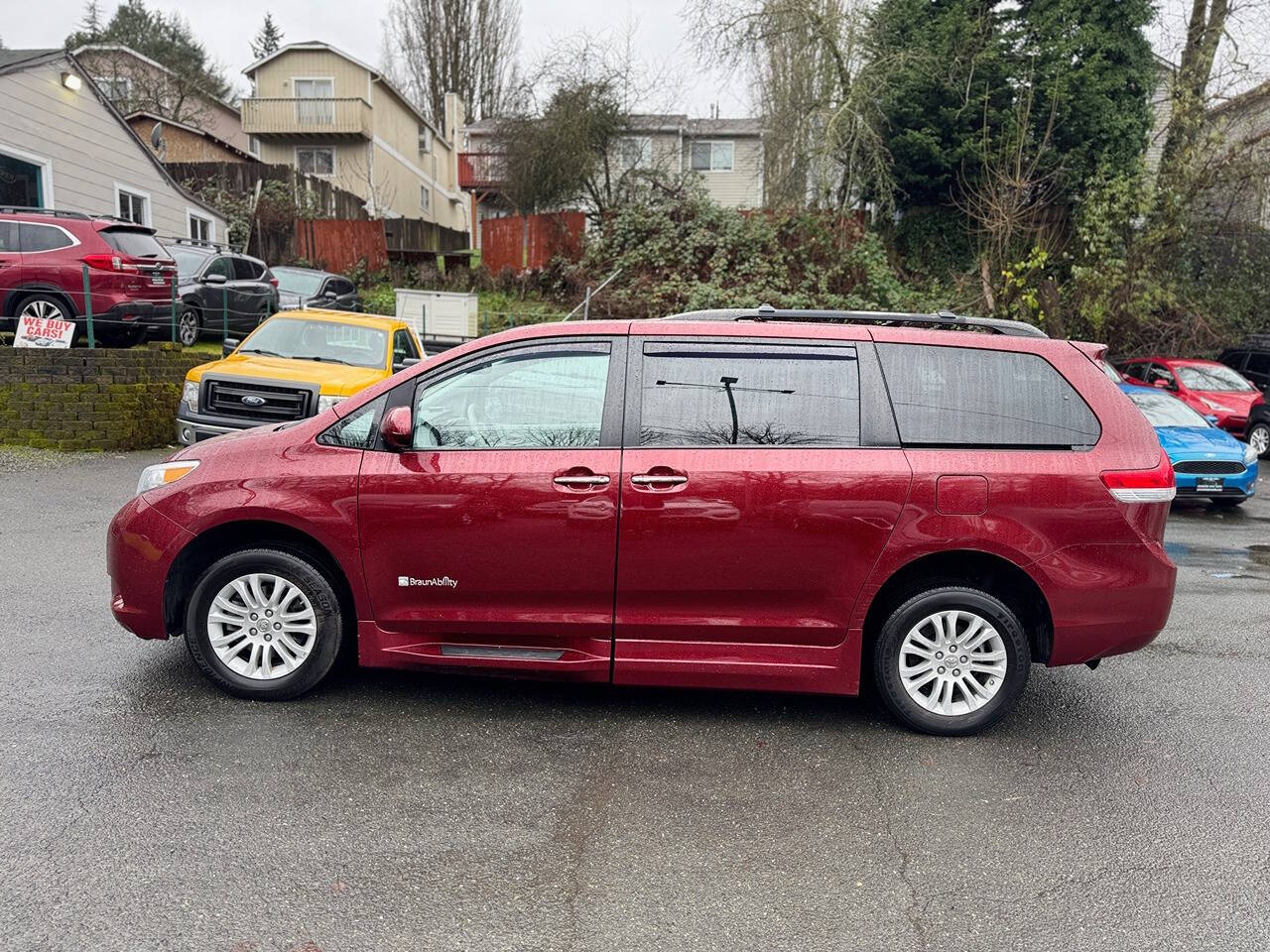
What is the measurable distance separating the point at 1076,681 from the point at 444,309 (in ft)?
60.9

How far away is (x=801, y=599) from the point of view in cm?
428

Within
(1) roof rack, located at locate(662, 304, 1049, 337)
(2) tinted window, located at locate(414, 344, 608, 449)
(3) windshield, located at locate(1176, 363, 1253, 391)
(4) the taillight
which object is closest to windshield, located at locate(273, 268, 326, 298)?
(3) windshield, located at locate(1176, 363, 1253, 391)

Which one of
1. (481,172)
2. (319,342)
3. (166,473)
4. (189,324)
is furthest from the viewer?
(481,172)

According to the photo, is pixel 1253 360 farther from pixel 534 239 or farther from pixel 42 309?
pixel 42 309

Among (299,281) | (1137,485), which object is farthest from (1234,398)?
(299,281)

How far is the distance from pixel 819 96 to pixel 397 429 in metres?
22.5

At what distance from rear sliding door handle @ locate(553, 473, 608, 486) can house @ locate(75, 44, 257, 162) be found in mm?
33955

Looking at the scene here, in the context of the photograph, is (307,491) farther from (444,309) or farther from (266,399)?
(444,309)

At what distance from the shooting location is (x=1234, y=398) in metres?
16.5

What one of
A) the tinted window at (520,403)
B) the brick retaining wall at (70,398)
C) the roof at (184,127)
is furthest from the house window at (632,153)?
the tinted window at (520,403)

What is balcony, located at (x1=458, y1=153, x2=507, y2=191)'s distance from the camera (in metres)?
28.3

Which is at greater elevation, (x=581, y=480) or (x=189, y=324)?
(x=189, y=324)

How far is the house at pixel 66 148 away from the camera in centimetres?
1702

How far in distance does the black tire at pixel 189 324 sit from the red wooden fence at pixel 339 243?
1306cm
